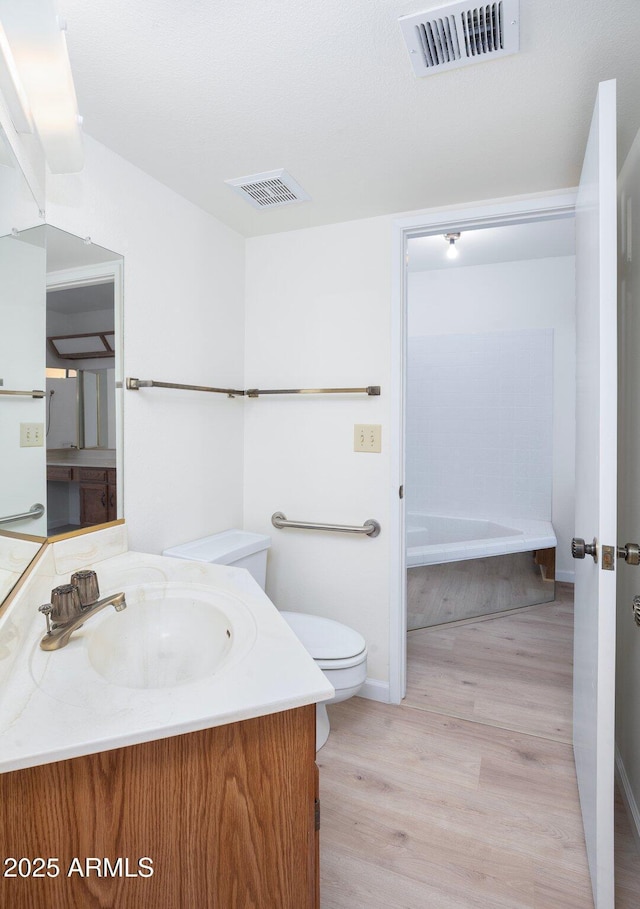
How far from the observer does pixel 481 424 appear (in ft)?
12.9

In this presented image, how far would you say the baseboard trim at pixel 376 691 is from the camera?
2143mm

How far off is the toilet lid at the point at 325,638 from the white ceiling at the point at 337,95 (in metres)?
1.56

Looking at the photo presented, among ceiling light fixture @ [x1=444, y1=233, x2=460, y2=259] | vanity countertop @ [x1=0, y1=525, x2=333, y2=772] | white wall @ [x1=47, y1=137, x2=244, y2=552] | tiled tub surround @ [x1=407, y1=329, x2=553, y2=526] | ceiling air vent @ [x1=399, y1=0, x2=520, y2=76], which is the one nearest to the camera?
vanity countertop @ [x1=0, y1=525, x2=333, y2=772]

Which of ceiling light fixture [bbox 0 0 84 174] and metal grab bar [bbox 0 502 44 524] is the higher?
ceiling light fixture [bbox 0 0 84 174]

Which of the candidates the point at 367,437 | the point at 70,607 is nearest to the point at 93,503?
the point at 70,607

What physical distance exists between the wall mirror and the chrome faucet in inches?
3.8

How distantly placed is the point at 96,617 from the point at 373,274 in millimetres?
1693

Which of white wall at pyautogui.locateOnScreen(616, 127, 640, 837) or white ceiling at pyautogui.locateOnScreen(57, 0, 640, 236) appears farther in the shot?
white wall at pyautogui.locateOnScreen(616, 127, 640, 837)

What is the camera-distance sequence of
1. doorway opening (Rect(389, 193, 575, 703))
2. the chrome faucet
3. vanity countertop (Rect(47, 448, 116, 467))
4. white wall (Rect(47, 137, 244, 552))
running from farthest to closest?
doorway opening (Rect(389, 193, 575, 703))
white wall (Rect(47, 137, 244, 552))
vanity countertop (Rect(47, 448, 116, 467))
the chrome faucet

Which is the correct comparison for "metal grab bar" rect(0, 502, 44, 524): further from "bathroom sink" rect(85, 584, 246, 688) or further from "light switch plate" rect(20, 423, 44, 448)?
"bathroom sink" rect(85, 584, 246, 688)

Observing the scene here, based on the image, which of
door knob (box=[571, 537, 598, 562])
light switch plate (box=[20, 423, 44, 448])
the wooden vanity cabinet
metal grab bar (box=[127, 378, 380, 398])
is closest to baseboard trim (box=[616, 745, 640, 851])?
door knob (box=[571, 537, 598, 562])

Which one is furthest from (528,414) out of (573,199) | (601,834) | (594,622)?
(601,834)

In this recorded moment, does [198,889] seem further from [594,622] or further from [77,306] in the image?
[77,306]

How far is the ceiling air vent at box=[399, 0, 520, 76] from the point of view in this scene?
41.6 inches
